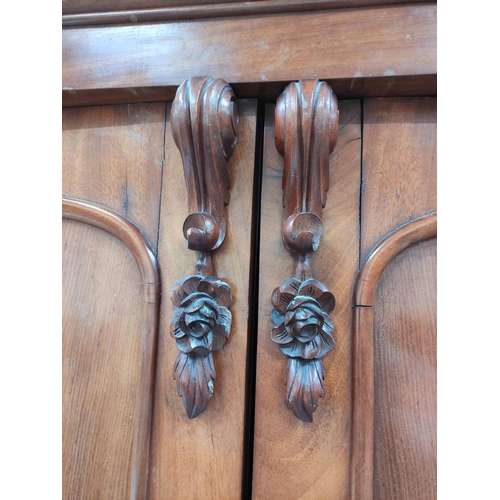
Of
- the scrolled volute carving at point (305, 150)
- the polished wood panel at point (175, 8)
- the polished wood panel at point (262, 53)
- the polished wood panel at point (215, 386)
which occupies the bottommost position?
the polished wood panel at point (215, 386)

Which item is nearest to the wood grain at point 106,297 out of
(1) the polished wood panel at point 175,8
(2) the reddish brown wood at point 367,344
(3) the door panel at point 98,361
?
(3) the door panel at point 98,361

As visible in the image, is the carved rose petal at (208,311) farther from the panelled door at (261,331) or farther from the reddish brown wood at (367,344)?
the reddish brown wood at (367,344)

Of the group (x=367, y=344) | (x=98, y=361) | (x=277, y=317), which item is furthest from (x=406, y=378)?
(x=98, y=361)

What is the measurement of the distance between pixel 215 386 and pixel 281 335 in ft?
0.33

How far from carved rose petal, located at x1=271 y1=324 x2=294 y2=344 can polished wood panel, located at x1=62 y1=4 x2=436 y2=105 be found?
11.2 inches

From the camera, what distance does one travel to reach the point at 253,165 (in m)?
0.45

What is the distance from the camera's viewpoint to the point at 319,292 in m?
0.40

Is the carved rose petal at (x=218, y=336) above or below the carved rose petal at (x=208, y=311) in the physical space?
below

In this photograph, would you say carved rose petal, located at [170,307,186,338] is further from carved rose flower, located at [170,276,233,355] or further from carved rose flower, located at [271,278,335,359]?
carved rose flower, located at [271,278,335,359]

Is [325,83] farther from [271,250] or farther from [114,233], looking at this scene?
[114,233]

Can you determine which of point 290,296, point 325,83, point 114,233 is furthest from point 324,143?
point 114,233

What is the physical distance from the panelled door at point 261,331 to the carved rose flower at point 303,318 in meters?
0.02

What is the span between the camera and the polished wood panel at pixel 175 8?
421 mm

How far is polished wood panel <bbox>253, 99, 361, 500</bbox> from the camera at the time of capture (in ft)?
1.34
